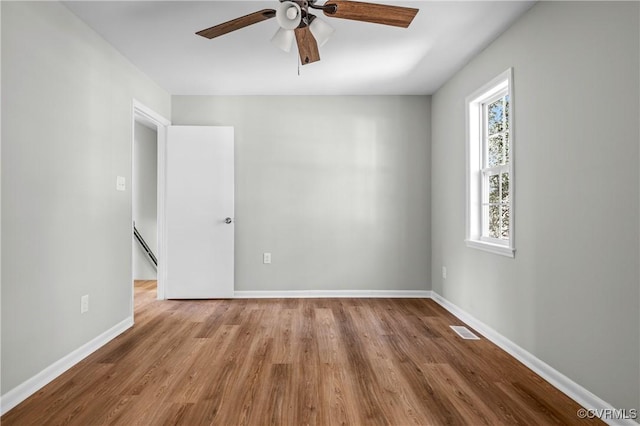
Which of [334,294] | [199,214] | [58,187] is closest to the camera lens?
[58,187]

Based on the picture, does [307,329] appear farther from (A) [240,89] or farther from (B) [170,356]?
(A) [240,89]

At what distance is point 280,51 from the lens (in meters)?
3.09

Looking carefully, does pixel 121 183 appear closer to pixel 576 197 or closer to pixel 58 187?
pixel 58 187

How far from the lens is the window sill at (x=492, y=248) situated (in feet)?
8.60

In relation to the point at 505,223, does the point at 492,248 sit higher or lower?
lower

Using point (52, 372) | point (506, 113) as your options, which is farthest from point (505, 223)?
point (52, 372)

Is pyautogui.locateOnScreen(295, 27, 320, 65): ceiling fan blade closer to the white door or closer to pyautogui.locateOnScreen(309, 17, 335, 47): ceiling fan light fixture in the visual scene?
pyautogui.locateOnScreen(309, 17, 335, 47): ceiling fan light fixture

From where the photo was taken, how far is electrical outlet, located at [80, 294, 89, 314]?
254 centimetres

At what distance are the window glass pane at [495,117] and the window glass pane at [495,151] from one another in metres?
0.07

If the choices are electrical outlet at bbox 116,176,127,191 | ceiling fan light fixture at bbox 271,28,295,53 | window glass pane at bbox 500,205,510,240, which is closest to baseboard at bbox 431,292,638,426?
window glass pane at bbox 500,205,510,240

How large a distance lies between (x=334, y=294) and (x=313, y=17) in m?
3.07

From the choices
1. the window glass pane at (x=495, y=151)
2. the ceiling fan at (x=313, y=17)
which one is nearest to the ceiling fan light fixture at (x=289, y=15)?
the ceiling fan at (x=313, y=17)

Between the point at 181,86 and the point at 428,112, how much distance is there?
2888 millimetres

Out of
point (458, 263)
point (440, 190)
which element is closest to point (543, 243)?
point (458, 263)
